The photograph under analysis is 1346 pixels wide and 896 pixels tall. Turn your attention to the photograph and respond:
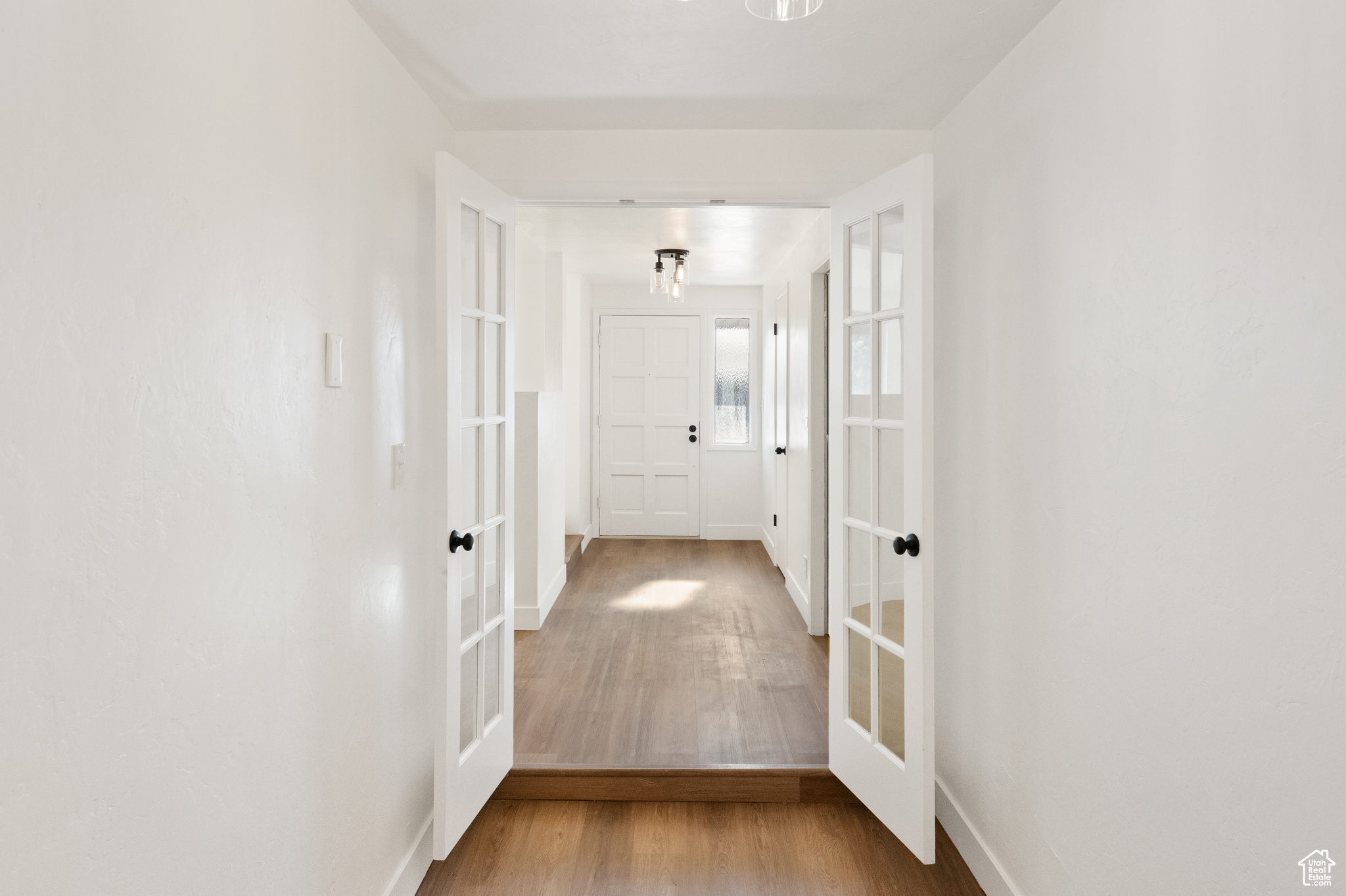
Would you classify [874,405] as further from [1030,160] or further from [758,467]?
[758,467]

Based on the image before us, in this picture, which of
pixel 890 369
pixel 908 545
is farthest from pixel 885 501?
pixel 890 369

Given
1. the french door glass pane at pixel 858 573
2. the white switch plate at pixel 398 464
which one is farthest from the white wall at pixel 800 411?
the white switch plate at pixel 398 464

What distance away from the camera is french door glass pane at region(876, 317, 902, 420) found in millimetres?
2299

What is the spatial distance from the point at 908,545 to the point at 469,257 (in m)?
1.58

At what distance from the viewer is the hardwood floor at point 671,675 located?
2.88m

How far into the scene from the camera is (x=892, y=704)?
235 cm

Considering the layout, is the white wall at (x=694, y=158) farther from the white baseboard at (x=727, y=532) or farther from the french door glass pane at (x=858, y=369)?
the white baseboard at (x=727, y=532)

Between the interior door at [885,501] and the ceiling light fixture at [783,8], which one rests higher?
the ceiling light fixture at [783,8]

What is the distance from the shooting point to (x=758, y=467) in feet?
23.4

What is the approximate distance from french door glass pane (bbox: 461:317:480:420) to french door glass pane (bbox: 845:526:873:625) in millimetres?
1298

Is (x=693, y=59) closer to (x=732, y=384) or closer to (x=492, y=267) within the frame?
(x=492, y=267)

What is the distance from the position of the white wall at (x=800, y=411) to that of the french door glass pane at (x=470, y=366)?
2.34 meters

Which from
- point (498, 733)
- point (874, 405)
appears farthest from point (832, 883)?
point (874, 405)

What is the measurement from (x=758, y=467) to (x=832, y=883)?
199 inches
